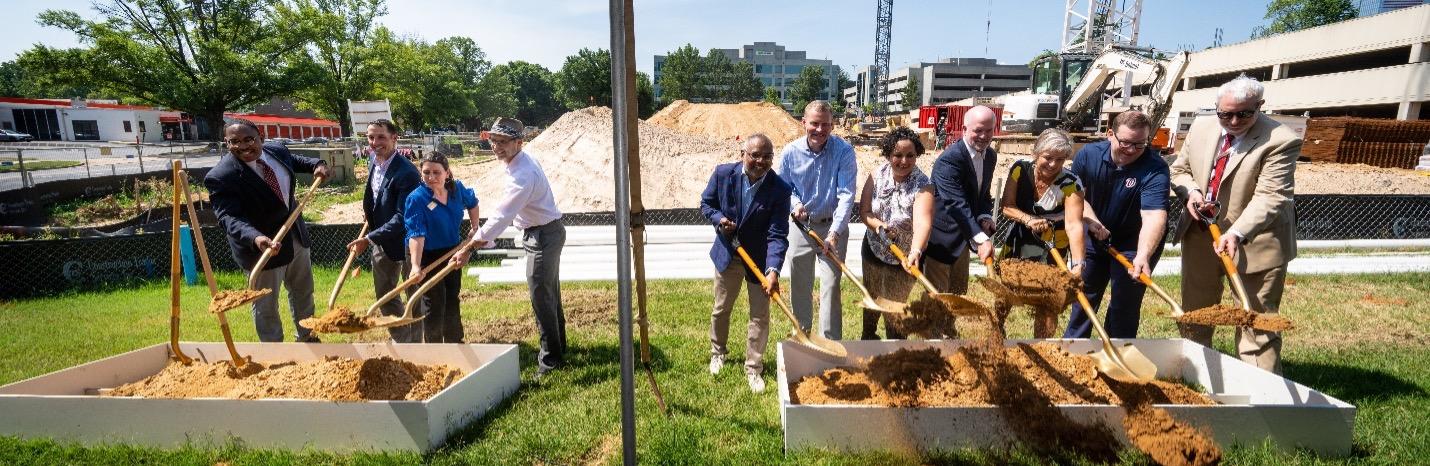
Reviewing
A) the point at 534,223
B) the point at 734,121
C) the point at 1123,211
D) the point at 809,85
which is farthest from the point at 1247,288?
the point at 809,85

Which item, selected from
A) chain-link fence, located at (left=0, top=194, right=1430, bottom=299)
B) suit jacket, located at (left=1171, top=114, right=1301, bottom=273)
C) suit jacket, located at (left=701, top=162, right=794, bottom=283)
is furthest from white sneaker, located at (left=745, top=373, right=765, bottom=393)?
chain-link fence, located at (left=0, top=194, right=1430, bottom=299)

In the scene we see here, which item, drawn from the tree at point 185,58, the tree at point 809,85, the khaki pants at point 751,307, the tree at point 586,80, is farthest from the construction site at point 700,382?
the tree at point 809,85

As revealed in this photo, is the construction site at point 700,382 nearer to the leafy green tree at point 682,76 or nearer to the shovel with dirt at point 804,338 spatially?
the shovel with dirt at point 804,338

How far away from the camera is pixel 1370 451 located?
2.97m

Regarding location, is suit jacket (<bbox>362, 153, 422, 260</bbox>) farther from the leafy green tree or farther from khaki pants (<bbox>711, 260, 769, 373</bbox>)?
the leafy green tree

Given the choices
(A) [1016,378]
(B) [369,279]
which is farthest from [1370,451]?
(B) [369,279]

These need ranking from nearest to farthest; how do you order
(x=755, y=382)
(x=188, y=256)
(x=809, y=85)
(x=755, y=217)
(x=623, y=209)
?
(x=623, y=209)
(x=755, y=217)
(x=755, y=382)
(x=188, y=256)
(x=809, y=85)

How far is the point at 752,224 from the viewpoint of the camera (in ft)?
12.7

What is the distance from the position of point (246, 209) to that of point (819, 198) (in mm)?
3733

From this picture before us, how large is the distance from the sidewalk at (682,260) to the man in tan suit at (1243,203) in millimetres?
3541

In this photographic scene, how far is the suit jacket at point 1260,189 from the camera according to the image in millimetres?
3295

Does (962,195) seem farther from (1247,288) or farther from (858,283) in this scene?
(1247,288)

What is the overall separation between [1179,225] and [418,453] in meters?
4.32

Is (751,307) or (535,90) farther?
(535,90)
